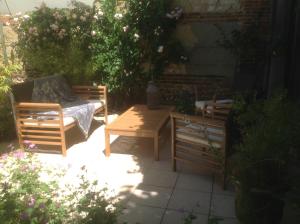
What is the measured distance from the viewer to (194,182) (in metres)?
3.72

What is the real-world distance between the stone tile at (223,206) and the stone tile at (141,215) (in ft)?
1.64

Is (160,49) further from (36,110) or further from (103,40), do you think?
(36,110)

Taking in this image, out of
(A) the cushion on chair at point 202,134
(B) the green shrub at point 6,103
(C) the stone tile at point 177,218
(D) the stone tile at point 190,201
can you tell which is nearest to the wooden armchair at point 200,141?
(A) the cushion on chair at point 202,134

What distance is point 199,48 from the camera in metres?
6.08

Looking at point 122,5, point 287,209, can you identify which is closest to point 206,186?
point 287,209

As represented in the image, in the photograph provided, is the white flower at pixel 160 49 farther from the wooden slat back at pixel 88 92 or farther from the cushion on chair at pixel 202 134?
the cushion on chair at pixel 202 134

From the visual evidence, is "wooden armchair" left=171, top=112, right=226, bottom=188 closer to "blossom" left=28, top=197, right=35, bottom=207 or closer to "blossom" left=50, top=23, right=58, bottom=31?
"blossom" left=28, top=197, right=35, bottom=207

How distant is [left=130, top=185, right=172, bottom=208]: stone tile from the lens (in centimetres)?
332

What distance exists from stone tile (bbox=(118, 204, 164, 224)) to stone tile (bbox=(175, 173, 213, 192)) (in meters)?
0.54

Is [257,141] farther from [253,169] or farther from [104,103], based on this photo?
[104,103]

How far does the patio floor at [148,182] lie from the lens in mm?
3119

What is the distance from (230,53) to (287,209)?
3.35 metres

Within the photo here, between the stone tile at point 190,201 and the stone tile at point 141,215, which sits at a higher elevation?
the stone tile at point 190,201

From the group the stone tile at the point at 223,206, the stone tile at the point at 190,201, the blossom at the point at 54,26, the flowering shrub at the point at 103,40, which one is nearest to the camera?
the stone tile at the point at 223,206
